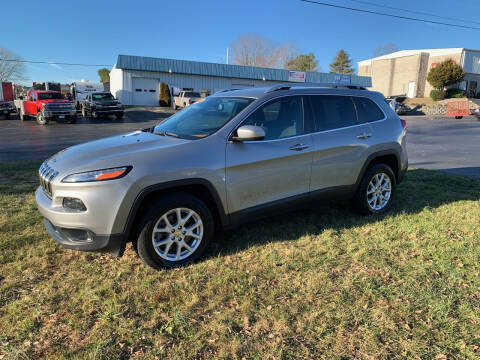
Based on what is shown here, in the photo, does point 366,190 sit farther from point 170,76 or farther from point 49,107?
point 170,76

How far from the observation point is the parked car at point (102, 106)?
23.9m

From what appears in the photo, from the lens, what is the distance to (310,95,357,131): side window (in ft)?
14.0

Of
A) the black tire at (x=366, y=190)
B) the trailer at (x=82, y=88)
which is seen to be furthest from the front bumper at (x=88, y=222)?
the trailer at (x=82, y=88)

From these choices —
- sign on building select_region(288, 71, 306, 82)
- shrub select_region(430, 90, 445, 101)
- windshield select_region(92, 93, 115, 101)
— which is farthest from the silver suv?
shrub select_region(430, 90, 445, 101)

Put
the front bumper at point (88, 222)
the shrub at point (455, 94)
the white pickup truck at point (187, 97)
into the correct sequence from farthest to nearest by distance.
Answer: the shrub at point (455, 94)
the white pickup truck at point (187, 97)
the front bumper at point (88, 222)

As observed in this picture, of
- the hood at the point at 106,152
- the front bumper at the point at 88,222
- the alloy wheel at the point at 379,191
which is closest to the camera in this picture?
the front bumper at the point at 88,222

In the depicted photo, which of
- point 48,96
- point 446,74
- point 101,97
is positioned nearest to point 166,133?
point 48,96

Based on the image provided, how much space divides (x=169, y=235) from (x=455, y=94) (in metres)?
49.8

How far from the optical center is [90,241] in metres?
3.06

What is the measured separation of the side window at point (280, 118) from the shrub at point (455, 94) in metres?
47.3

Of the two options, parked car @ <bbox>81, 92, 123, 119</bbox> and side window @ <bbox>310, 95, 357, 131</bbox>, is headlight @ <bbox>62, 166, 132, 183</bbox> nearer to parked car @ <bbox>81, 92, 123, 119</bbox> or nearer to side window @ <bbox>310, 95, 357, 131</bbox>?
side window @ <bbox>310, 95, 357, 131</bbox>

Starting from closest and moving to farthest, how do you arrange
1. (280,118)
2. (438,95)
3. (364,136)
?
(280,118) → (364,136) → (438,95)

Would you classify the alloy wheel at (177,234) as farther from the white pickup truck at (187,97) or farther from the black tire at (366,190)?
the white pickup truck at (187,97)

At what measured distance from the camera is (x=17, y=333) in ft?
8.34
